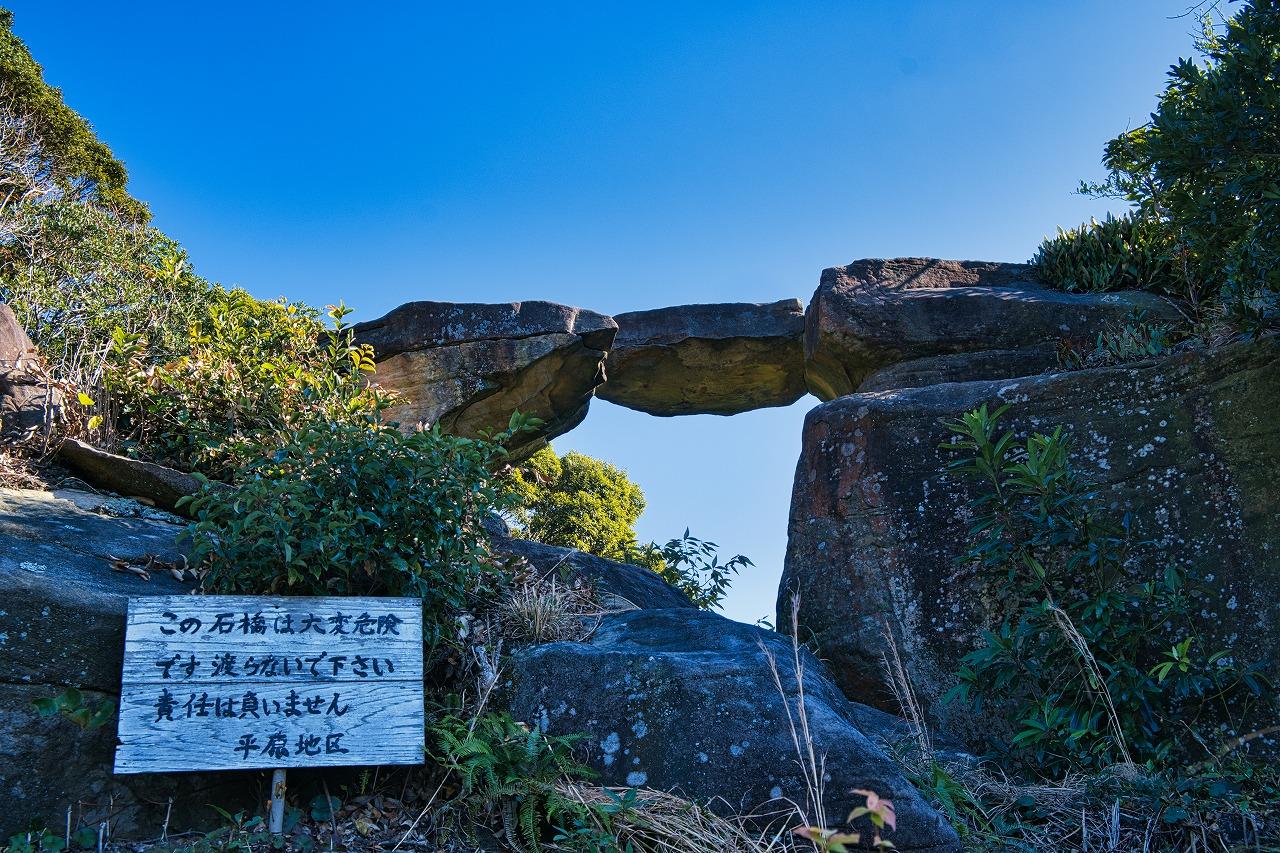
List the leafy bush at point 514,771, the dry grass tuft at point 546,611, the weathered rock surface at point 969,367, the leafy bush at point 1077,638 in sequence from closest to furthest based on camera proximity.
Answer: the leafy bush at point 514,771, the leafy bush at point 1077,638, the dry grass tuft at point 546,611, the weathered rock surface at point 969,367

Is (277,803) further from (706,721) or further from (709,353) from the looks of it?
(709,353)

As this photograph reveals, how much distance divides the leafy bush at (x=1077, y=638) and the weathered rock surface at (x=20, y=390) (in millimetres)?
5481

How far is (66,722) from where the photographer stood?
3699 mm

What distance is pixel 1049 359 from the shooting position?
8227 millimetres

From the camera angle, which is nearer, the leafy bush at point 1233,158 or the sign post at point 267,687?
the sign post at point 267,687

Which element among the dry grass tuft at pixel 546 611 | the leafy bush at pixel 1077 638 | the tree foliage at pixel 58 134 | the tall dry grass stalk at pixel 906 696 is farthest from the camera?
the tree foliage at pixel 58 134

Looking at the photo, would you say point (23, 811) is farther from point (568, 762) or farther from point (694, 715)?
point (694, 715)

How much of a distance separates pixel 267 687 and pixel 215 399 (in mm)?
3514

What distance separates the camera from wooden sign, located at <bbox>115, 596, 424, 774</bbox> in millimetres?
3594

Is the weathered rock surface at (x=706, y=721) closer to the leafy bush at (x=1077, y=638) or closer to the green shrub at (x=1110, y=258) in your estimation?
the leafy bush at (x=1077, y=638)

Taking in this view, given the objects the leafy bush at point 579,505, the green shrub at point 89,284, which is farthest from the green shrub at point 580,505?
the green shrub at point 89,284

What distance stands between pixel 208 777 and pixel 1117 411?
5.27 metres

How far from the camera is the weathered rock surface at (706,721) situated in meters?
3.74

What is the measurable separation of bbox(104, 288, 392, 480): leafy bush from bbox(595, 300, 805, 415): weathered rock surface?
4493mm
